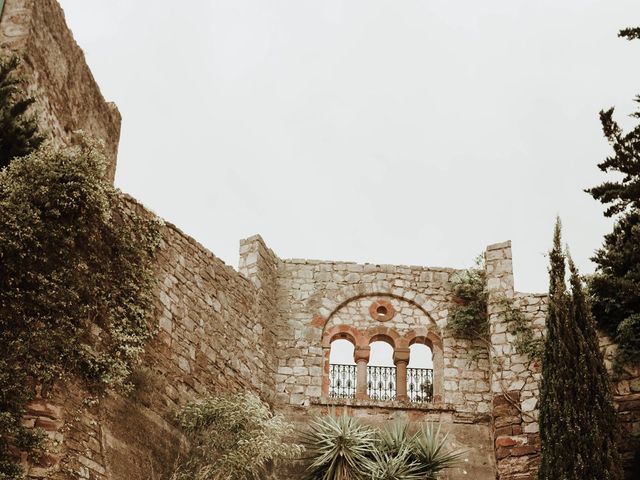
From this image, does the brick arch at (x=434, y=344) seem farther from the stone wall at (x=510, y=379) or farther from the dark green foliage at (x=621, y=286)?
the dark green foliage at (x=621, y=286)

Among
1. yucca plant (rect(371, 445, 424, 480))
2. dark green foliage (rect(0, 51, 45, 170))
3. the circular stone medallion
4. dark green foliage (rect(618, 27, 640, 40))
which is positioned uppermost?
dark green foliage (rect(618, 27, 640, 40))

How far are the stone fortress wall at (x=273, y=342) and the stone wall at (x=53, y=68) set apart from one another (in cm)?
3

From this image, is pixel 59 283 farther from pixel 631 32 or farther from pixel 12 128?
pixel 631 32

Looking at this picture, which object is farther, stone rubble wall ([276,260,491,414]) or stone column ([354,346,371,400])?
stone column ([354,346,371,400])

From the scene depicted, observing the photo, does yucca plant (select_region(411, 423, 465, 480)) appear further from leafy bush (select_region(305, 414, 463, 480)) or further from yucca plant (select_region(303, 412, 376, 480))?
yucca plant (select_region(303, 412, 376, 480))

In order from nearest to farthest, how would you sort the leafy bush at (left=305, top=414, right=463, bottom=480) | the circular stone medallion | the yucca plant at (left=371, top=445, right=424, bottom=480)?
the yucca plant at (left=371, top=445, right=424, bottom=480) → the leafy bush at (left=305, top=414, right=463, bottom=480) → the circular stone medallion

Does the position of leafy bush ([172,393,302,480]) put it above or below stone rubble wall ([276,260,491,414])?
below

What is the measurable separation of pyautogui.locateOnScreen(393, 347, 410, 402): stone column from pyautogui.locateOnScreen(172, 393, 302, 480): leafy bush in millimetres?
4239

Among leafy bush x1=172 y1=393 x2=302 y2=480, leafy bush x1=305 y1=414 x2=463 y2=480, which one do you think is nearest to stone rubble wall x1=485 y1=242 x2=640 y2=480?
leafy bush x1=305 y1=414 x2=463 y2=480

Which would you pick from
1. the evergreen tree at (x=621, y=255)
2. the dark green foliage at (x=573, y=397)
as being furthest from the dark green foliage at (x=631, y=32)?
the dark green foliage at (x=573, y=397)

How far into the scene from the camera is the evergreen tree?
12.7 m

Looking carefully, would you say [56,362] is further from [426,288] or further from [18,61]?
[426,288]

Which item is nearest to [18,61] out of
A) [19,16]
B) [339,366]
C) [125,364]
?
[19,16]

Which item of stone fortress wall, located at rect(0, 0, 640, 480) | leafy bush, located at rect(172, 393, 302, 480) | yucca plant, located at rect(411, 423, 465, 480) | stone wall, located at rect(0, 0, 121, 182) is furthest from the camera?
yucca plant, located at rect(411, 423, 465, 480)
